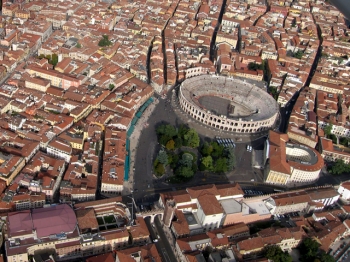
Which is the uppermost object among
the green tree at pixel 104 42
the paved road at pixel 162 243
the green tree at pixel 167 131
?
the green tree at pixel 104 42

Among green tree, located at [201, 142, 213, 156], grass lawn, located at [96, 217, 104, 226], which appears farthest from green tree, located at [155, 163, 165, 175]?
grass lawn, located at [96, 217, 104, 226]

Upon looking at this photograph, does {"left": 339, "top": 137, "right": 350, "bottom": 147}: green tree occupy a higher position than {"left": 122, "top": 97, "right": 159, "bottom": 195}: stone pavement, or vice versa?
{"left": 339, "top": 137, "right": 350, "bottom": 147}: green tree

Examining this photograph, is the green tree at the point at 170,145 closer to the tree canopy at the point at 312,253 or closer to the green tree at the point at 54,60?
the tree canopy at the point at 312,253

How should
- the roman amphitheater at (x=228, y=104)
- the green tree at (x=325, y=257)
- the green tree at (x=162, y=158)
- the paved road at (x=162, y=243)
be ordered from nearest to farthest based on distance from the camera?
1. the paved road at (x=162, y=243)
2. the green tree at (x=325, y=257)
3. the green tree at (x=162, y=158)
4. the roman amphitheater at (x=228, y=104)

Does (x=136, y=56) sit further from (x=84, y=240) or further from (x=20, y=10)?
(x=84, y=240)

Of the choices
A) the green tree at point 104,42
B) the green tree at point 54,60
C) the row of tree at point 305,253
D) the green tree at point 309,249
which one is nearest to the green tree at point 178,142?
the row of tree at point 305,253

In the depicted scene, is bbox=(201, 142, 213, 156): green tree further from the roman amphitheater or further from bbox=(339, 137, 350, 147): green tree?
bbox=(339, 137, 350, 147): green tree

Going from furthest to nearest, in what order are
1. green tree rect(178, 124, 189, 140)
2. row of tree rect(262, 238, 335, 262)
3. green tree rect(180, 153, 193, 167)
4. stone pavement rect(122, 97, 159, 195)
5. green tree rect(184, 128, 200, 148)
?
green tree rect(178, 124, 189, 140), green tree rect(184, 128, 200, 148), green tree rect(180, 153, 193, 167), stone pavement rect(122, 97, 159, 195), row of tree rect(262, 238, 335, 262)
